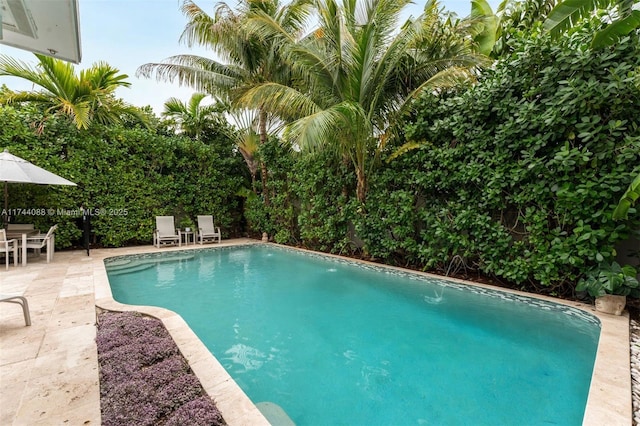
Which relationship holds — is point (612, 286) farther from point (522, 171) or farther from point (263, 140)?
point (263, 140)

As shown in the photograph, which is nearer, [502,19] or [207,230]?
[502,19]

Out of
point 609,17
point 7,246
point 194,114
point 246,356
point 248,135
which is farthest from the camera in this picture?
point 194,114

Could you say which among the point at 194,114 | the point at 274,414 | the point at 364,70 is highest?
the point at 194,114

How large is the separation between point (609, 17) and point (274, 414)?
7.25m

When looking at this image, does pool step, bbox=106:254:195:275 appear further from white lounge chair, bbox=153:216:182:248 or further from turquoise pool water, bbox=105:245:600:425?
white lounge chair, bbox=153:216:182:248

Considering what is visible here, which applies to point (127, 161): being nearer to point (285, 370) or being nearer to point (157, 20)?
point (157, 20)

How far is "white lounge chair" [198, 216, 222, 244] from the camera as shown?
12297 millimetres

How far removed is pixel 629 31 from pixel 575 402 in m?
4.98

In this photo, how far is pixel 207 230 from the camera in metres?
12.5

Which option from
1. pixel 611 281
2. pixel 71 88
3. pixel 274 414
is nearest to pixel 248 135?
pixel 71 88

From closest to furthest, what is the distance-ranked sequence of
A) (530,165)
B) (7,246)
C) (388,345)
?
1. (388,345)
2. (530,165)
3. (7,246)

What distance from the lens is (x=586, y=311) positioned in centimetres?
Answer: 464

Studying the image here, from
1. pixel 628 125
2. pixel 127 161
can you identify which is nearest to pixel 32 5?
pixel 628 125

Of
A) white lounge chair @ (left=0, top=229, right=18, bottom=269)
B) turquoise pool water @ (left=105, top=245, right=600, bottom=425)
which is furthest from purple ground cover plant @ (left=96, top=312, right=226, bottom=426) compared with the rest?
white lounge chair @ (left=0, top=229, right=18, bottom=269)
